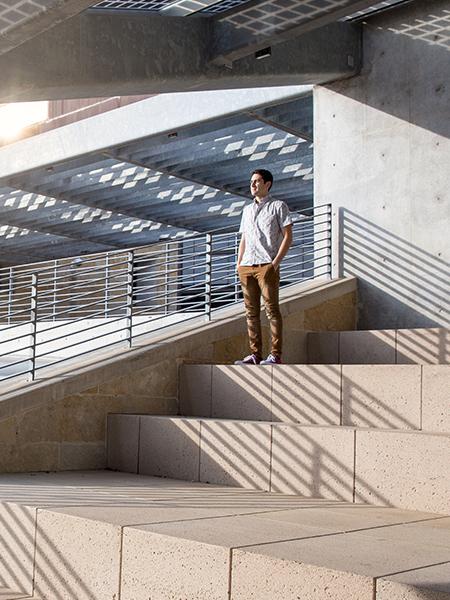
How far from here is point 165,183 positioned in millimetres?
16578

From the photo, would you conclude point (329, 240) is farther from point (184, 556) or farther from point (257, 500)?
point (184, 556)

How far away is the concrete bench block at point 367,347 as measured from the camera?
862 centimetres

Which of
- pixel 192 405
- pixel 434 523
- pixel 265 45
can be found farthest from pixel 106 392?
pixel 265 45

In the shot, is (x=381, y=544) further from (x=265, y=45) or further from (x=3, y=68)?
(x=265, y=45)

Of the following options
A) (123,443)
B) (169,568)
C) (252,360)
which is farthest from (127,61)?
(169,568)

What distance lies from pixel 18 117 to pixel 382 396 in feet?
46.1

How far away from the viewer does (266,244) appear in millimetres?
7848

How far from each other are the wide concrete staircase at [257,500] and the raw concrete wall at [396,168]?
3887 mm

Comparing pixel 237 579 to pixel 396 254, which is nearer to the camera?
pixel 237 579

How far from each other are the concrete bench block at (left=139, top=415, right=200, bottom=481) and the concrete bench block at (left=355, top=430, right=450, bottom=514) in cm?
146

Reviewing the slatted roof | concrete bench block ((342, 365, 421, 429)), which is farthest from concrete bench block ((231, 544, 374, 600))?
the slatted roof

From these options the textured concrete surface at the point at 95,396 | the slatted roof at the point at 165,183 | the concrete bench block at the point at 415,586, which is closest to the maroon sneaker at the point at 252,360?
the textured concrete surface at the point at 95,396

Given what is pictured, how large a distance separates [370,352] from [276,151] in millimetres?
6526

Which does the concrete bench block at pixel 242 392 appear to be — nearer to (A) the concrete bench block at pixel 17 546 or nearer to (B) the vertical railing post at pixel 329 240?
(A) the concrete bench block at pixel 17 546
